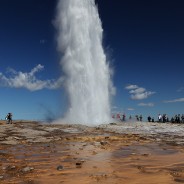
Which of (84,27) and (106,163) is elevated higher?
(84,27)

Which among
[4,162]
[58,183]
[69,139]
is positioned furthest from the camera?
[69,139]

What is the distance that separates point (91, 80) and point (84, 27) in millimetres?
8038

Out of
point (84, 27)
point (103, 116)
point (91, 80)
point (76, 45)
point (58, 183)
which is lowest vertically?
point (58, 183)

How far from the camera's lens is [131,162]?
1057 cm

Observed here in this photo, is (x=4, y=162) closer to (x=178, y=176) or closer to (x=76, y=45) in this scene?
(x=178, y=176)

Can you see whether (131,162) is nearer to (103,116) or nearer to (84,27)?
(103,116)

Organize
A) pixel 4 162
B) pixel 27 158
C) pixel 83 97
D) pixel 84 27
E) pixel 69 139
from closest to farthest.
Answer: pixel 4 162 < pixel 27 158 < pixel 69 139 < pixel 83 97 < pixel 84 27

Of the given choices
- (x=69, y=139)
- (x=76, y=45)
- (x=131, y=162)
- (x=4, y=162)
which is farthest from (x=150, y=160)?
(x=76, y=45)

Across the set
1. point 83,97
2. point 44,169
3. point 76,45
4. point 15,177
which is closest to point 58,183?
point 15,177

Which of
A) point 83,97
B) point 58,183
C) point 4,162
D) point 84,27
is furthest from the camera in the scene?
point 84,27

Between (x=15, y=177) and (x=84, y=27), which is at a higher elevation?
(x=84, y=27)

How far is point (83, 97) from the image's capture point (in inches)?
1656

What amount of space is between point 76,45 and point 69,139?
83.7 ft

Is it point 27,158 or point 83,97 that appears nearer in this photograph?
point 27,158
